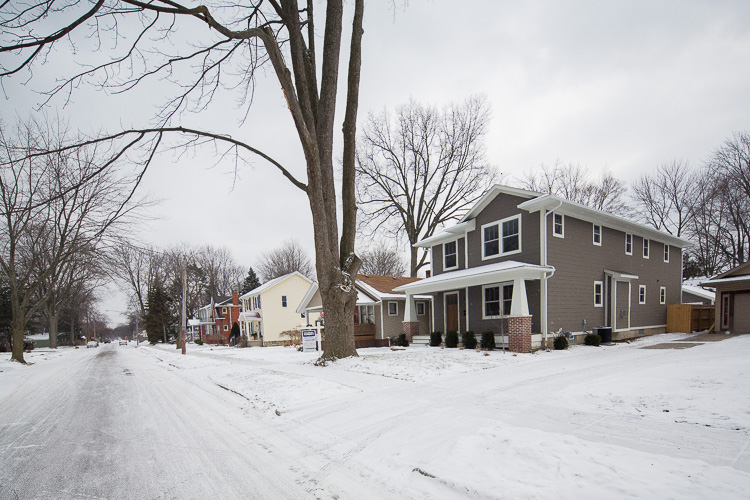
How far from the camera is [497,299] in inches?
609

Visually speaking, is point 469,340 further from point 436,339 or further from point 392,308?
point 392,308

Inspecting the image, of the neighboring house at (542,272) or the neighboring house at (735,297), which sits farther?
the neighboring house at (735,297)

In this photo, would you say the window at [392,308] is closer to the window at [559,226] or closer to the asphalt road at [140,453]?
the window at [559,226]

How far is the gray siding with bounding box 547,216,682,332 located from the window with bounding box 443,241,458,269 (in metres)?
4.83

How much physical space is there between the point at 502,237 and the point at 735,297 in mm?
10416

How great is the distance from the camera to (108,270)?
779 inches

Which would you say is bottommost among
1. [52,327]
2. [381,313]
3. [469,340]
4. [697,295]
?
[52,327]

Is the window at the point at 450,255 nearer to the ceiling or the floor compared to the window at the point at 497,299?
nearer to the ceiling

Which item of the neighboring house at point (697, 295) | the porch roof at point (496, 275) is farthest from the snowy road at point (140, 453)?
the neighboring house at point (697, 295)

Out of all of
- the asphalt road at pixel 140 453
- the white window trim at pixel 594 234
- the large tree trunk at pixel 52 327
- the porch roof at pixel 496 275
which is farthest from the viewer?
the large tree trunk at pixel 52 327

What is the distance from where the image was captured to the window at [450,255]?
59.3ft

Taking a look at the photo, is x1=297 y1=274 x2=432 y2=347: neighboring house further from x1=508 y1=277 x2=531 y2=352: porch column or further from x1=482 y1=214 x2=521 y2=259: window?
x1=508 y1=277 x2=531 y2=352: porch column

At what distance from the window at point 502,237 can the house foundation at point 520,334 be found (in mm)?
3089

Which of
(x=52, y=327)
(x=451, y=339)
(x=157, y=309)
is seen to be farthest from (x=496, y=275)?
(x=52, y=327)
